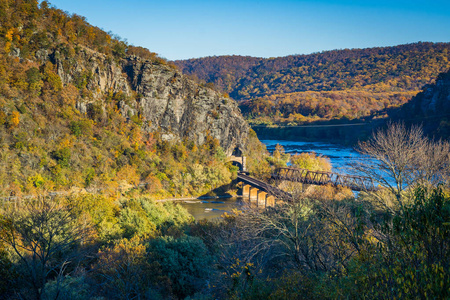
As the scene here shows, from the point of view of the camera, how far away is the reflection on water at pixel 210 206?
47.8 metres

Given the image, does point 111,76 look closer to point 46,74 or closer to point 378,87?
point 46,74

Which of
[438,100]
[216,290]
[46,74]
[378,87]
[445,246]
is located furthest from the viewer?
[378,87]

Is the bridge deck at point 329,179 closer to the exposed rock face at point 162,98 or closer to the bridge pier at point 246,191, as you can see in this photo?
the bridge pier at point 246,191

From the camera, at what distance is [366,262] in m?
7.18

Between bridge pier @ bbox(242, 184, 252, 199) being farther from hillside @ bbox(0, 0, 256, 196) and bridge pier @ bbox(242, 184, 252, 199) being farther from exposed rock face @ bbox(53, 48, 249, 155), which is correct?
exposed rock face @ bbox(53, 48, 249, 155)

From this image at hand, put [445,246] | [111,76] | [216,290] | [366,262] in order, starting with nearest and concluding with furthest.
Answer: [445,246] < [366,262] < [216,290] < [111,76]

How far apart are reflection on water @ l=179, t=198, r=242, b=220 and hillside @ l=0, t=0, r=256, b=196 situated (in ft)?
17.1

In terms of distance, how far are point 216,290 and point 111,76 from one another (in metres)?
60.2

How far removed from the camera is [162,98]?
71.4 m

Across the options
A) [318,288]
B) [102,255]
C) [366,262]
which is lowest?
[102,255]

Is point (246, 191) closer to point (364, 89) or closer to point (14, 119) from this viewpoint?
point (14, 119)

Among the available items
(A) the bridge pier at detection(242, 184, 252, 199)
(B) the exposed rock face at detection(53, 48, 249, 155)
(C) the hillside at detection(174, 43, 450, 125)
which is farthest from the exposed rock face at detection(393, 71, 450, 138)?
(B) the exposed rock face at detection(53, 48, 249, 155)

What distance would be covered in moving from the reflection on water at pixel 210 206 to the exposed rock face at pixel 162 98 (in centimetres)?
1931

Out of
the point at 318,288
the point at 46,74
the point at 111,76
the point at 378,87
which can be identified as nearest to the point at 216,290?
the point at 318,288
